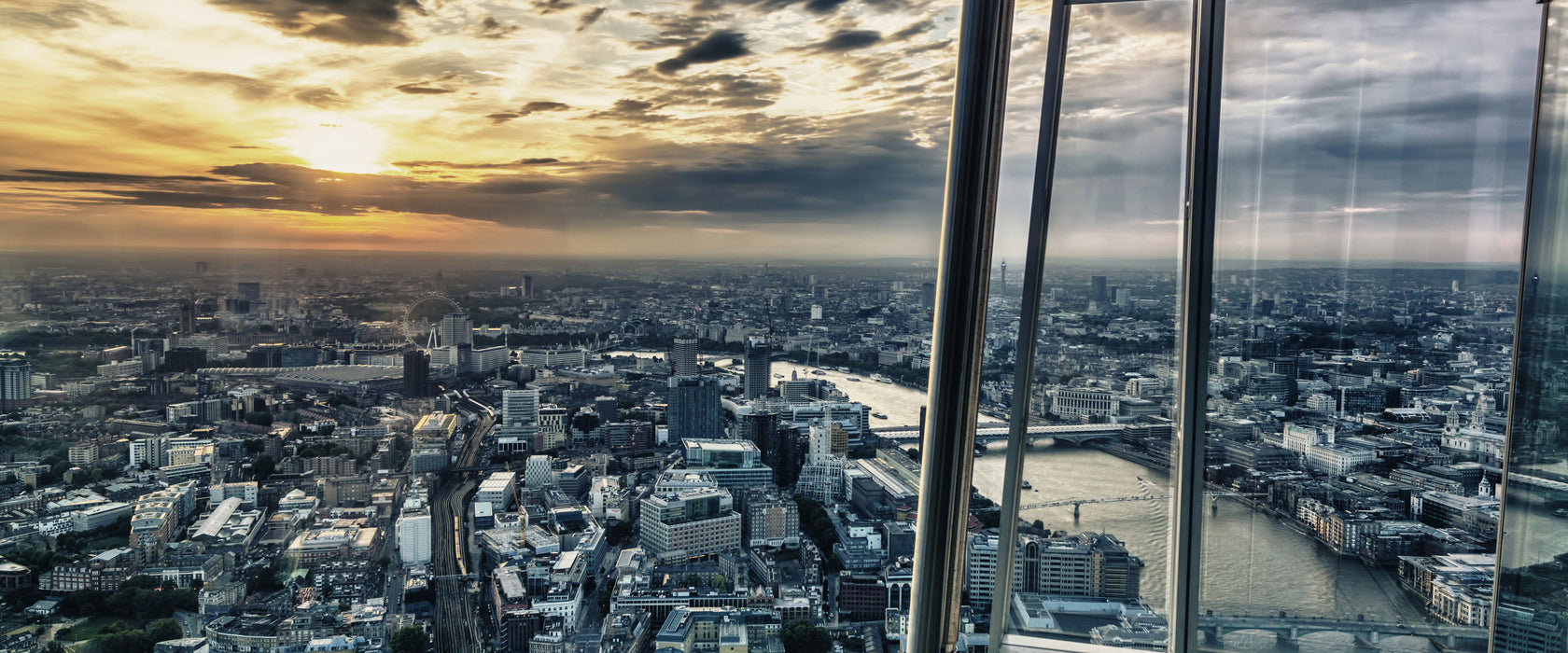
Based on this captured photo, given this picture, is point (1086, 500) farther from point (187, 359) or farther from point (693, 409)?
point (187, 359)

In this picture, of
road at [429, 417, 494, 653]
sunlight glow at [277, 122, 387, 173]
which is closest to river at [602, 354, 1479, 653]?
road at [429, 417, 494, 653]

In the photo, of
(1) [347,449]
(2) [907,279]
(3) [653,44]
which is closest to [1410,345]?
(2) [907,279]

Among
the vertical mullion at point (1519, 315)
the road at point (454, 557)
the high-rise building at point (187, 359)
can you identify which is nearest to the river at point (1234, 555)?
the vertical mullion at point (1519, 315)

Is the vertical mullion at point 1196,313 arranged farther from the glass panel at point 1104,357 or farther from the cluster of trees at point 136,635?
the cluster of trees at point 136,635

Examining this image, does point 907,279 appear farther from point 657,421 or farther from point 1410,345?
point 1410,345

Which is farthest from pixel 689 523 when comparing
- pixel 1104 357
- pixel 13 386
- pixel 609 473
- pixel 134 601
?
pixel 13 386

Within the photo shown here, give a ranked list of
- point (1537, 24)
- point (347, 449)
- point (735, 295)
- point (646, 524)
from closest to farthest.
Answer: point (1537, 24) → point (347, 449) → point (646, 524) → point (735, 295)
